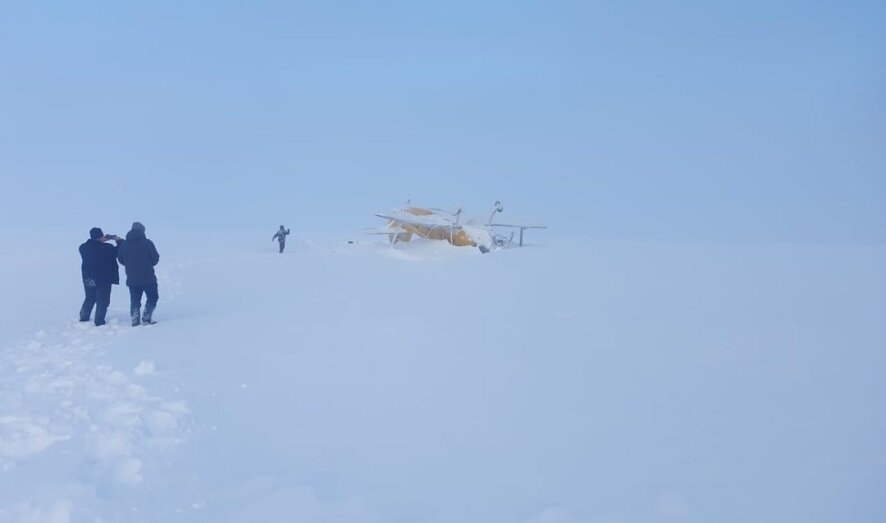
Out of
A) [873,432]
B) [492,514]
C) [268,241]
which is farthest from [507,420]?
[268,241]

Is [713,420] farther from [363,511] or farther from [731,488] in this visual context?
[363,511]

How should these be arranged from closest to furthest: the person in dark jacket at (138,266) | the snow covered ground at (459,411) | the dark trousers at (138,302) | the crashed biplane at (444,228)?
the snow covered ground at (459,411) → the person in dark jacket at (138,266) → the dark trousers at (138,302) → the crashed biplane at (444,228)

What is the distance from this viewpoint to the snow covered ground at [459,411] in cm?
417

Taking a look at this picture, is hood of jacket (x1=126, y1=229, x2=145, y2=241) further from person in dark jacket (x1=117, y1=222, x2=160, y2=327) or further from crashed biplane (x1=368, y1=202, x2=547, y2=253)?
crashed biplane (x1=368, y1=202, x2=547, y2=253)

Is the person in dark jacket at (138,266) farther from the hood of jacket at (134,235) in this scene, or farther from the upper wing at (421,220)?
the upper wing at (421,220)

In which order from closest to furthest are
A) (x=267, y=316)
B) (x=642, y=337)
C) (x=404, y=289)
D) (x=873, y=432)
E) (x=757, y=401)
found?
(x=873, y=432) < (x=757, y=401) < (x=642, y=337) < (x=267, y=316) < (x=404, y=289)

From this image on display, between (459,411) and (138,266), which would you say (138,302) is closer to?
(138,266)

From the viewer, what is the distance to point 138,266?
10375mm

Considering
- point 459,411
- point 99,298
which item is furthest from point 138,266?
point 459,411

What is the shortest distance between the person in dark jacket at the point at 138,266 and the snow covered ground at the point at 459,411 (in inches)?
16.5

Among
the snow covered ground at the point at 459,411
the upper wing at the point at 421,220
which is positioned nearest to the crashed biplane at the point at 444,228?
the upper wing at the point at 421,220

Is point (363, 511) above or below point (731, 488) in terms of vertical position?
below

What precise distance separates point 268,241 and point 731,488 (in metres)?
29.9

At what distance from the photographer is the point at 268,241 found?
105 feet
